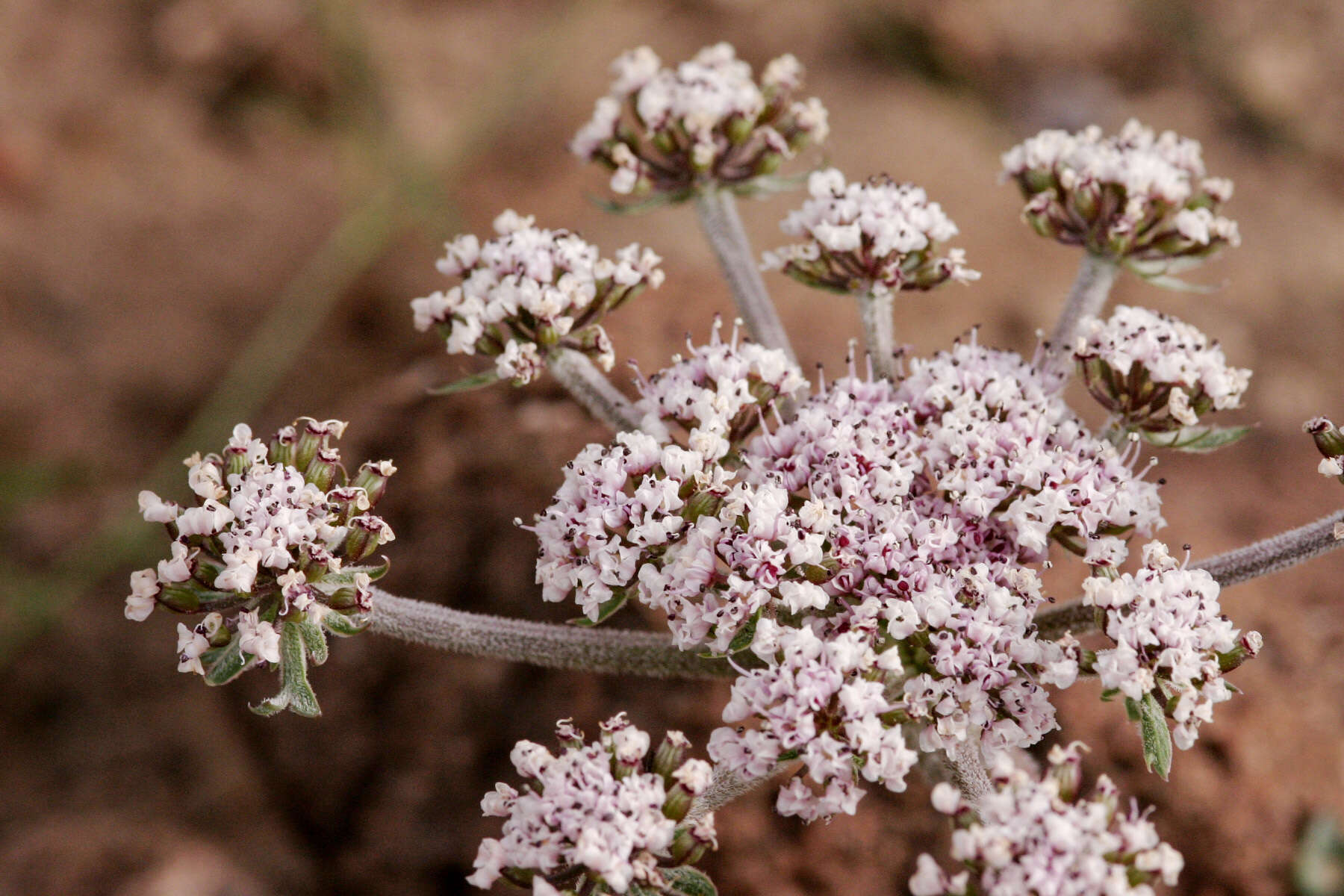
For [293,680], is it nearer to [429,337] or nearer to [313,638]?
[313,638]

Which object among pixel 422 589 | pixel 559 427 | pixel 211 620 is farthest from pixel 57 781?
pixel 211 620

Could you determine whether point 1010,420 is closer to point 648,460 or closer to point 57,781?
point 648,460

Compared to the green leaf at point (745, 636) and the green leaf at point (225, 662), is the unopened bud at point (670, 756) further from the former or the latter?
the green leaf at point (225, 662)

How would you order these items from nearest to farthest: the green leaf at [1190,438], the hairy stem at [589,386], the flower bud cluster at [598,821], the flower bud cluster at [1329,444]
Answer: the flower bud cluster at [598,821] → the flower bud cluster at [1329,444] → the green leaf at [1190,438] → the hairy stem at [589,386]

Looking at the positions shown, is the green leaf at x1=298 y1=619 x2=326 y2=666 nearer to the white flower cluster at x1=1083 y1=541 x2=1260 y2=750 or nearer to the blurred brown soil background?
the blurred brown soil background

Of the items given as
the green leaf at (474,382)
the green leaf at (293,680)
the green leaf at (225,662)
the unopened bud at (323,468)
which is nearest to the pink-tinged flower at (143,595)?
the green leaf at (225,662)

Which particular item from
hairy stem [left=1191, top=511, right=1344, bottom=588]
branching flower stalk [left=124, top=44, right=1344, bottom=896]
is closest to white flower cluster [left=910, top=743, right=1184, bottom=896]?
branching flower stalk [left=124, top=44, right=1344, bottom=896]
